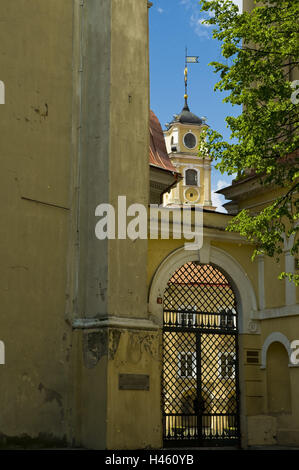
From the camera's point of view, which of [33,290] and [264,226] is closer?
[33,290]

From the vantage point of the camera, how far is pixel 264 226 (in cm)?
1396

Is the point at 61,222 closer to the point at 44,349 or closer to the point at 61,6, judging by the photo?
the point at 44,349

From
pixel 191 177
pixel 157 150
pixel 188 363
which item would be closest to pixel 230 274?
pixel 188 363

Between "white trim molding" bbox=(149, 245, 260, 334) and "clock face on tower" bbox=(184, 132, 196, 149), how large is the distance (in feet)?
245

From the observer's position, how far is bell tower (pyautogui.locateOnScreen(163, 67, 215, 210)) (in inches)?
3450

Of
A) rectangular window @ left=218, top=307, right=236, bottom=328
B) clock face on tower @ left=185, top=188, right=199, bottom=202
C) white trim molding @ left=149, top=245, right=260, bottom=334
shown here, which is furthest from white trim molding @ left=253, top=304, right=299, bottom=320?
clock face on tower @ left=185, top=188, right=199, bottom=202

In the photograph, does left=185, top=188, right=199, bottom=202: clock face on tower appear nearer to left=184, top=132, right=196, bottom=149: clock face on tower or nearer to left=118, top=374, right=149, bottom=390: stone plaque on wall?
left=184, top=132, right=196, bottom=149: clock face on tower

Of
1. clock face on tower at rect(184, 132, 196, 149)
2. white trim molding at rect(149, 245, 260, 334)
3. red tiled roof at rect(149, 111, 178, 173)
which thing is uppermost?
clock face on tower at rect(184, 132, 196, 149)

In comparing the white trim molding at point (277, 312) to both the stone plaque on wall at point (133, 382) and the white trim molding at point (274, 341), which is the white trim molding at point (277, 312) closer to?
the white trim molding at point (274, 341)

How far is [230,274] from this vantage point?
51.0 ft
